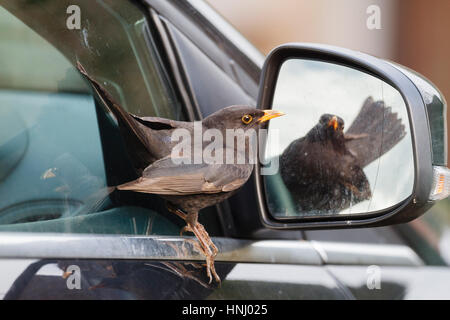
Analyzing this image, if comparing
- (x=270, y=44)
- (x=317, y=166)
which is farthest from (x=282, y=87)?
(x=270, y=44)

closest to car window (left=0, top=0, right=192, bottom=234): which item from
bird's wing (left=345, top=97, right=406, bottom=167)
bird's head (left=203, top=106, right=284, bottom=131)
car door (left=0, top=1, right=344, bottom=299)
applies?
car door (left=0, top=1, right=344, bottom=299)

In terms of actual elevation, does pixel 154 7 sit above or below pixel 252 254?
above

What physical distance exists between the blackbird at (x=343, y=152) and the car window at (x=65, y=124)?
0.47m

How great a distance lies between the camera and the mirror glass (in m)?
1.95

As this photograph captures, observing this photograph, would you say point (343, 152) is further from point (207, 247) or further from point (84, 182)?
point (84, 182)

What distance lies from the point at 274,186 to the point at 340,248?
39cm

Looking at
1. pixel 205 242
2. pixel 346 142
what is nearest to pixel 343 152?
pixel 346 142

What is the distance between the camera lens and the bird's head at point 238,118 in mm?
1921

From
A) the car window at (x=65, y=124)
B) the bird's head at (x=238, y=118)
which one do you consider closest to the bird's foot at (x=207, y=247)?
the car window at (x=65, y=124)

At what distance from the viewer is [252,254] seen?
2.09m

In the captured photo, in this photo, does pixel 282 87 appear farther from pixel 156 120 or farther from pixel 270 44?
pixel 270 44

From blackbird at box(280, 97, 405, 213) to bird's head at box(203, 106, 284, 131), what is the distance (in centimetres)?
14

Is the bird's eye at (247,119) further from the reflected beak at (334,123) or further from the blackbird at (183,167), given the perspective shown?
the reflected beak at (334,123)

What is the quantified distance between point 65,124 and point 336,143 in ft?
2.65
